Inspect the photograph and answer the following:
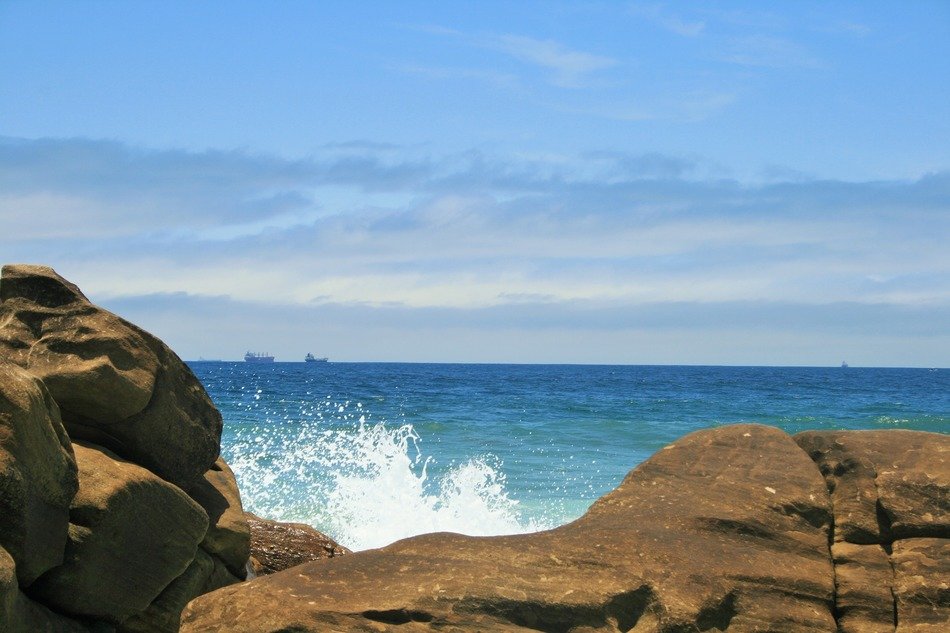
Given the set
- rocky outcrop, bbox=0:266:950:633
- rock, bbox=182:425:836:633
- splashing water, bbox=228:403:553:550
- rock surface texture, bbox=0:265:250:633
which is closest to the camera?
rock, bbox=182:425:836:633

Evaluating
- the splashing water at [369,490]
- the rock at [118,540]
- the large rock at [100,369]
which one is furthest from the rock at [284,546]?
the splashing water at [369,490]

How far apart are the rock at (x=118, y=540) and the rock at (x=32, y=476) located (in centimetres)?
22

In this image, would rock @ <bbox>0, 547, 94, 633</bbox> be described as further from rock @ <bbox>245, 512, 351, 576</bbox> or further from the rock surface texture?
rock @ <bbox>245, 512, 351, 576</bbox>

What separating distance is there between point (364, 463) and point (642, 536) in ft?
42.8

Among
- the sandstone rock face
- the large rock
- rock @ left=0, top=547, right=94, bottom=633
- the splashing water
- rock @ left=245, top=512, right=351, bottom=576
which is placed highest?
the large rock

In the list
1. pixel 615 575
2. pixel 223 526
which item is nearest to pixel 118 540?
pixel 223 526

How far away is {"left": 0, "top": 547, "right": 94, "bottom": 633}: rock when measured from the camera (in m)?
4.56

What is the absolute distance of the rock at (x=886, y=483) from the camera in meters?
5.94

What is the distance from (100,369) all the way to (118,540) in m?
1.16

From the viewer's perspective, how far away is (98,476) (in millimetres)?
5770

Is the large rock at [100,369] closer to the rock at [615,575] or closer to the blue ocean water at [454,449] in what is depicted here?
the rock at [615,575]

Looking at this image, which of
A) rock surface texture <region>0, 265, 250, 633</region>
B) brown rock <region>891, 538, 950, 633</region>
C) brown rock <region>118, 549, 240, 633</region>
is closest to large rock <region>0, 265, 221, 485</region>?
rock surface texture <region>0, 265, 250, 633</region>

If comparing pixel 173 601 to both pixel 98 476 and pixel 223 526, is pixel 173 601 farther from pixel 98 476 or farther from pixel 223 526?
pixel 98 476

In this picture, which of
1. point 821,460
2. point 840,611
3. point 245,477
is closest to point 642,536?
point 840,611
